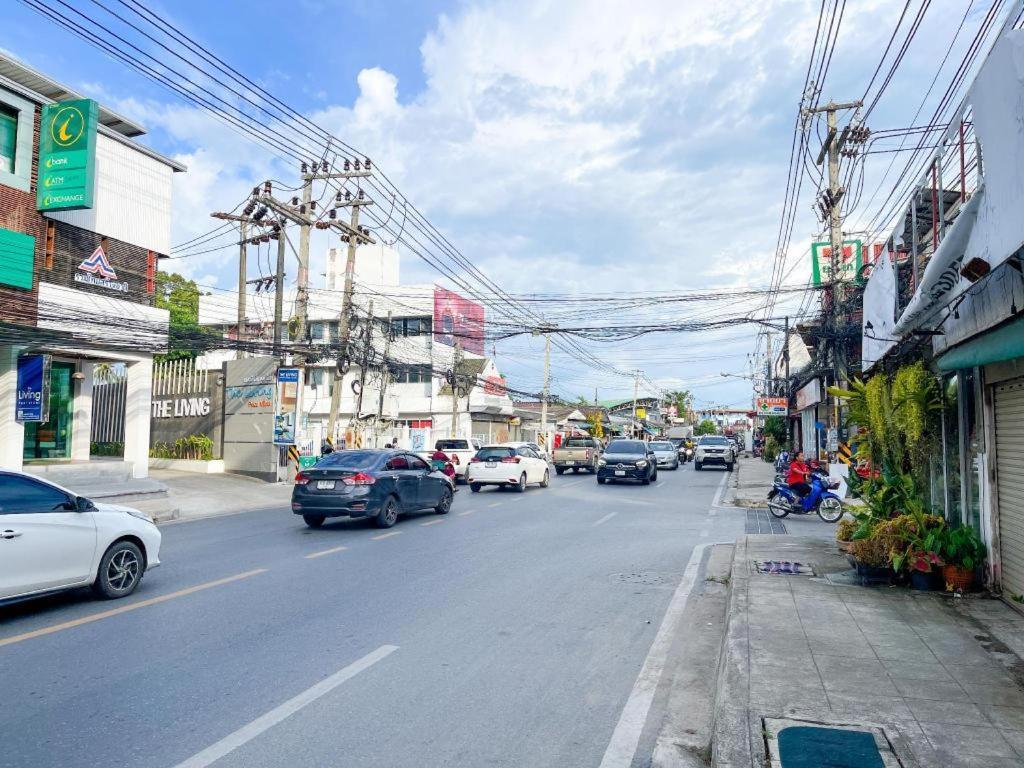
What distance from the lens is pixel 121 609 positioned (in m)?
7.62

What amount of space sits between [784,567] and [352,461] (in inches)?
341

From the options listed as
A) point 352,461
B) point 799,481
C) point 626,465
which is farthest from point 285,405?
point 799,481

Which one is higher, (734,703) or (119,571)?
(119,571)

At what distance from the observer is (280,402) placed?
26297mm

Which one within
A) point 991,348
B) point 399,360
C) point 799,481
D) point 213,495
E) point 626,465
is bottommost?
point 213,495

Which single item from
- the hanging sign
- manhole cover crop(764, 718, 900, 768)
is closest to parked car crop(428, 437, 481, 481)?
the hanging sign

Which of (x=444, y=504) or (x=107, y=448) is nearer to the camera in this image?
(x=444, y=504)

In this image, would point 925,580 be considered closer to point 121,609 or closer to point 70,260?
point 121,609

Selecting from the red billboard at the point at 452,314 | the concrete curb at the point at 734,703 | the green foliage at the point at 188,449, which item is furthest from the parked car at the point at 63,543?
the red billboard at the point at 452,314

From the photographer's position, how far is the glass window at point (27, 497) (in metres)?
7.14

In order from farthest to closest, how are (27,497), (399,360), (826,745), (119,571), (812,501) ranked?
(399,360)
(812,501)
(119,571)
(27,497)
(826,745)

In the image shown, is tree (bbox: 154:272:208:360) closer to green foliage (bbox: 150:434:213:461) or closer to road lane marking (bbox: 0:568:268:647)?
green foliage (bbox: 150:434:213:461)

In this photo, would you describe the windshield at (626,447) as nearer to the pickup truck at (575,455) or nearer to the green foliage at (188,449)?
the pickup truck at (575,455)

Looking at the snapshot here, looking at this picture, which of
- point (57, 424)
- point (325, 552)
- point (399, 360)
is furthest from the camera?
point (399, 360)
